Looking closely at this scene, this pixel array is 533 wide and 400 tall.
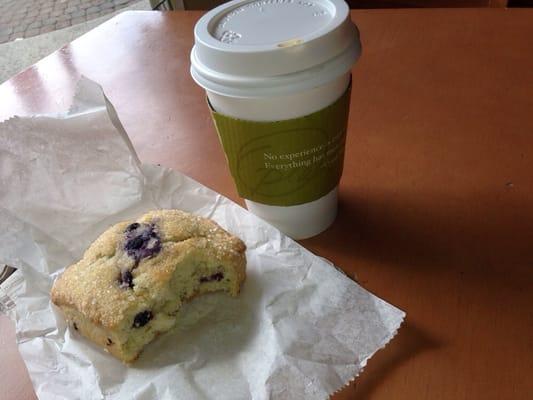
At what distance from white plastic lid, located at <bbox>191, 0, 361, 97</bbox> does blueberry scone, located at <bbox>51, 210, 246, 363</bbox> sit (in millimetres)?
169

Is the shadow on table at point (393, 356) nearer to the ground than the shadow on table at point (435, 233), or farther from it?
farther from it

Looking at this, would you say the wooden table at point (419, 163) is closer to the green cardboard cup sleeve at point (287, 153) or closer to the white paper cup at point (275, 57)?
the green cardboard cup sleeve at point (287, 153)

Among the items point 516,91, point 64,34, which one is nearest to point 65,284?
point 516,91

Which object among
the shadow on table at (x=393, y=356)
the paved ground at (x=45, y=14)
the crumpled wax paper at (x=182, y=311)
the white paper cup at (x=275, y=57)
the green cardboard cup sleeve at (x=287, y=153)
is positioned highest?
the white paper cup at (x=275, y=57)

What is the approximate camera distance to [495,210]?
0.66 m

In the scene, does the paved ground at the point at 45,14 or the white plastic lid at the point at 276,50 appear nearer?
the white plastic lid at the point at 276,50

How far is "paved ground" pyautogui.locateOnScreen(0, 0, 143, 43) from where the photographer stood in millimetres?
2662

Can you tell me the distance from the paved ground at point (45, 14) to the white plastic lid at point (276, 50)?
2.36 m

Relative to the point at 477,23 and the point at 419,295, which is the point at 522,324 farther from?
the point at 477,23

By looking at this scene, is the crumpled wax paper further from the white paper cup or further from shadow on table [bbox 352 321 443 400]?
the white paper cup

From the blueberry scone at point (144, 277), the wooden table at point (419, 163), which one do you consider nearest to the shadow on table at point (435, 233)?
the wooden table at point (419, 163)

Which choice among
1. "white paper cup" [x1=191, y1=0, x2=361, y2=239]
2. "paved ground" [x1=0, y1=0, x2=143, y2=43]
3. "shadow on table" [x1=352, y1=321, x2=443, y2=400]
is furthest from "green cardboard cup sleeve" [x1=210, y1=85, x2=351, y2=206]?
"paved ground" [x1=0, y1=0, x2=143, y2=43]

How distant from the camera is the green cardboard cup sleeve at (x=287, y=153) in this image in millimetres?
566

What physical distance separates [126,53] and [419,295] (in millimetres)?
837
